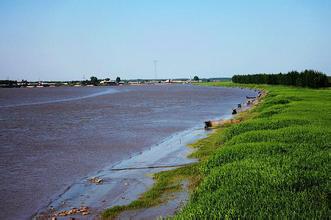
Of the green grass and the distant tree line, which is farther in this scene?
the distant tree line

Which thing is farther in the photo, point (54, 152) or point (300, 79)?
point (300, 79)

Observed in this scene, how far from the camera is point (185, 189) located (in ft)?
54.1

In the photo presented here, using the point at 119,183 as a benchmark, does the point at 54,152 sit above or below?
below

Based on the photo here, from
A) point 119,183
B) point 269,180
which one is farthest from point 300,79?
point 269,180

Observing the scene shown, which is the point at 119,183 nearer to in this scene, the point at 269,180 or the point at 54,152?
the point at 269,180

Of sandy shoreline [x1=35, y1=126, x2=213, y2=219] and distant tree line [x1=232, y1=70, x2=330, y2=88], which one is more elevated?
distant tree line [x1=232, y1=70, x2=330, y2=88]

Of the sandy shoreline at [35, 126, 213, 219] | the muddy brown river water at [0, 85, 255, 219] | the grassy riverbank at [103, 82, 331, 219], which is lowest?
the muddy brown river water at [0, 85, 255, 219]

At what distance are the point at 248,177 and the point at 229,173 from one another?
37.3 inches

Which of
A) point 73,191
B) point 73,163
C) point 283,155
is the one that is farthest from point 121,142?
point 283,155

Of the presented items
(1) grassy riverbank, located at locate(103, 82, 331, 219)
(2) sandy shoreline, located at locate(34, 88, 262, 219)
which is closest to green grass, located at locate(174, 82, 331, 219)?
(1) grassy riverbank, located at locate(103, 82, 331, 219)

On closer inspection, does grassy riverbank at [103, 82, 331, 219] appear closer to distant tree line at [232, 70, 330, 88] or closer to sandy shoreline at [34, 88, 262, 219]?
sandy shoreline at [34, 88, 262, 219]

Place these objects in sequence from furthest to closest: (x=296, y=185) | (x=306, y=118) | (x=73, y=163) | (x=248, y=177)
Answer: (x=306, y=118) < (x=73, y=163) < (x=248, y=177) < (x=296, y=185)

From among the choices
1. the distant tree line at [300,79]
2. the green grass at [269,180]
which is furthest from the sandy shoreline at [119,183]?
the distant tree line at [300,79]

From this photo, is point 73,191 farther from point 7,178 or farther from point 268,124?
point 268,124
